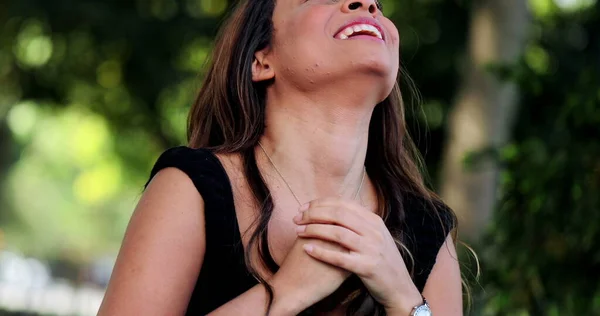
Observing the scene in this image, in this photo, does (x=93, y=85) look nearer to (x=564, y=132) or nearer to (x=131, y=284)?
(x=564, y=132)

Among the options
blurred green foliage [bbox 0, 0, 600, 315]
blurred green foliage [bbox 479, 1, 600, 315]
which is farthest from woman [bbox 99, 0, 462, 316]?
blurred green foliage [bbox 479, 1, 600, 315]

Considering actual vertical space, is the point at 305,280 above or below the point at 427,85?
above

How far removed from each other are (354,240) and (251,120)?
473 mm

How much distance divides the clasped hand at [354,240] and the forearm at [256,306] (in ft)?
0.36

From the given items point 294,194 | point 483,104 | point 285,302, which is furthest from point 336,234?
point 483,104

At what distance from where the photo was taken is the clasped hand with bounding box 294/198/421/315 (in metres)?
2.40

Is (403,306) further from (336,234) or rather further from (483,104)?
(483,104)

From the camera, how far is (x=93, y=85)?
15094 millimetres

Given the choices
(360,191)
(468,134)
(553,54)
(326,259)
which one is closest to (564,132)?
(360,191)

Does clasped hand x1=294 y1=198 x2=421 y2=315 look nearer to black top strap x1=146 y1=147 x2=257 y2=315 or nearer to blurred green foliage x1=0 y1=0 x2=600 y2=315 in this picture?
black top strap x1=146 y1=147 x2=257 y2=315

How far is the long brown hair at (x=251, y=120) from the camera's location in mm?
2729

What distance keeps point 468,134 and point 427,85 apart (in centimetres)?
239

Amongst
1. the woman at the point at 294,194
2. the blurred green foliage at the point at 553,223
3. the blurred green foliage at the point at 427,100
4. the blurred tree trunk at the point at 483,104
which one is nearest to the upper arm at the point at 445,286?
the woman at the point at 294,194

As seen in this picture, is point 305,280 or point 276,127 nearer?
point 305,280
